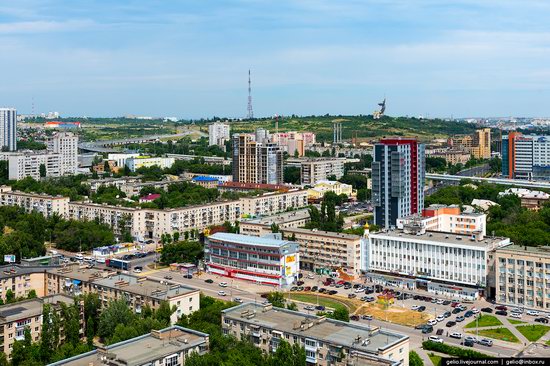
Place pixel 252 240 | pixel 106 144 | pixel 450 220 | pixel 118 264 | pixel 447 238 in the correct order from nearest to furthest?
pixel 447 238
pixel 252 240
pixel 118 264
pixel 450 220
pixel 106 144

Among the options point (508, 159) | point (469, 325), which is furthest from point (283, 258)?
point (508, 159)

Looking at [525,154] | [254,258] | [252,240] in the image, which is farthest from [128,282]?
[525,154]

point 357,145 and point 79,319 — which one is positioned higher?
point 357,145

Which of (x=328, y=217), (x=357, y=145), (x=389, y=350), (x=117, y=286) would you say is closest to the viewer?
(x=389, y=350)

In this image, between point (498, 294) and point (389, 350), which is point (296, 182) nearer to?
point (498, 294)

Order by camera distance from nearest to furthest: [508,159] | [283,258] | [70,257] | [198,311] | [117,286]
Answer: [198,311]
[117,286]
[283,258]
[70,257]
[508,159]

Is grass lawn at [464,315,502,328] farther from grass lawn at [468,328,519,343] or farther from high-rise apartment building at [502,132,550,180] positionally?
high-rise apartment building at [502,132,550,180]

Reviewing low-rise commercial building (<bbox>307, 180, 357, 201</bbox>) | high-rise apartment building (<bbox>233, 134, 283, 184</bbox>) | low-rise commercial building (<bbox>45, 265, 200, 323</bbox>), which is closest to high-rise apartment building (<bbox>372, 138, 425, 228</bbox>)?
low-rise commercial building (<bbox>307, 180, 357, 201</bbox>)

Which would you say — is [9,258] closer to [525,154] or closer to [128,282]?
[128,282]
